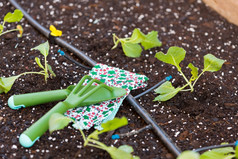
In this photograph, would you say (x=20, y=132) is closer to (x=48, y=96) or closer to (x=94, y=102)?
(x=48, y=96)

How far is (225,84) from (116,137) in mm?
626

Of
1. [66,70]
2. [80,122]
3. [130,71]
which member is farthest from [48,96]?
[130,71]

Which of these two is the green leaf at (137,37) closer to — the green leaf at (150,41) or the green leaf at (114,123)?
the green leaf at (150,41)

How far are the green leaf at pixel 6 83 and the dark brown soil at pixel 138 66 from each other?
45 millimetres

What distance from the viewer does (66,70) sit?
1.55m

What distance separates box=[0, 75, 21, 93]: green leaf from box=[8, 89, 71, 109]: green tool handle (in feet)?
0.27

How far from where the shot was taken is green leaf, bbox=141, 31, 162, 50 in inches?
64.3

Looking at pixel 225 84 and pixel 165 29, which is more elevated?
pixel 165 29

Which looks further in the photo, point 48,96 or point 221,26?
point 221,26

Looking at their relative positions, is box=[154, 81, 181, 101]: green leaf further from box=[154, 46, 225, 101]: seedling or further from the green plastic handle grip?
the green plastic handle grip

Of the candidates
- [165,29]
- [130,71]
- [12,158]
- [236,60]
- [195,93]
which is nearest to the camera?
[12,158]

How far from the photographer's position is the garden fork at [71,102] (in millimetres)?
1157

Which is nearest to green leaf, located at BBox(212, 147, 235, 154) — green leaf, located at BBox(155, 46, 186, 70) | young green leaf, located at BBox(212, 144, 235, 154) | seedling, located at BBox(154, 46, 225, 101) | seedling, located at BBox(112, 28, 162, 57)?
young green leaf, located at BBox(212, 144, 235, 154)

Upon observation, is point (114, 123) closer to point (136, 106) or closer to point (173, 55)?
point (136, 106)
